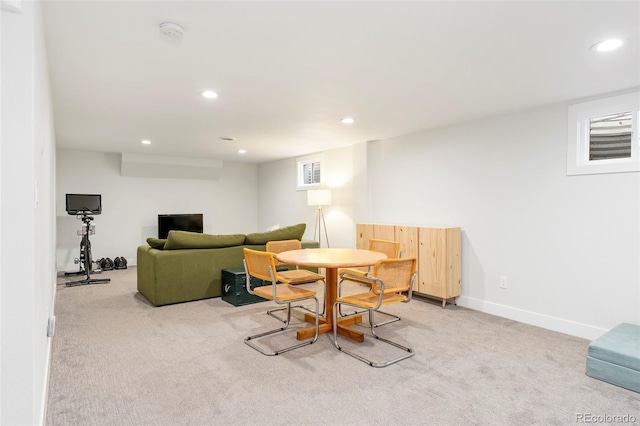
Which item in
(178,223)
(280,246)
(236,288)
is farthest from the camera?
(178,223)

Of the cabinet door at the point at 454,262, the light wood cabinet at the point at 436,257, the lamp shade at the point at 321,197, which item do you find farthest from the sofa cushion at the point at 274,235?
the cabinet door at the point at 454,262

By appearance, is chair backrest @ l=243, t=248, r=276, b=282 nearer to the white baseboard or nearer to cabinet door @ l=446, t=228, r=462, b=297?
cabinet door @ l=446, t=228, r=462, b=297

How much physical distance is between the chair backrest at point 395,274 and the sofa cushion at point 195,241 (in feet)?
7.92

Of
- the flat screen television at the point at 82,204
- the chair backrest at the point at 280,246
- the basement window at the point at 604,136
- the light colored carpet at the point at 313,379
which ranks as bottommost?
the light colored carpet at the point at 313,379

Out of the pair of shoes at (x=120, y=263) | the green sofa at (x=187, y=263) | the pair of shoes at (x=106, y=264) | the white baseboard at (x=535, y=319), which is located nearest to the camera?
the white baseboard at (x=535, y=319)

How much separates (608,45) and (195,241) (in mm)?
4233

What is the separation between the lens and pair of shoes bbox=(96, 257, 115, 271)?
6.73m

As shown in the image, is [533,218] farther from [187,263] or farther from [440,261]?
[187,263]

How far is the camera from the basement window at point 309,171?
7.09m

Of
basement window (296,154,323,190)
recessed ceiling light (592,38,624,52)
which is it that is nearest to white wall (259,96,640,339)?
recessed ceiling light (592,38,624,52)

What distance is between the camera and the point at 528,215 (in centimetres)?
392

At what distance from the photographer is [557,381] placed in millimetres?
2562

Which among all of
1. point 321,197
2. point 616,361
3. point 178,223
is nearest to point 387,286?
point 616,361
